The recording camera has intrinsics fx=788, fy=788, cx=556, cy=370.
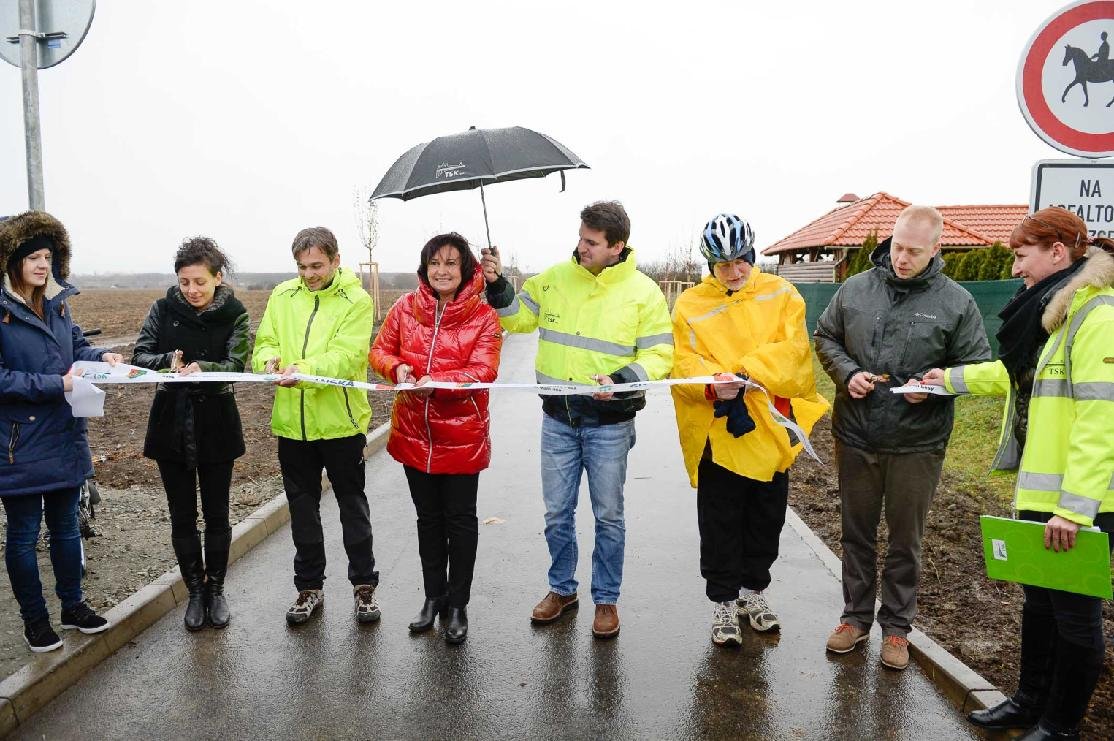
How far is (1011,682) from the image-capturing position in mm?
3848

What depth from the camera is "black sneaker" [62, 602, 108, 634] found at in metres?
4.09

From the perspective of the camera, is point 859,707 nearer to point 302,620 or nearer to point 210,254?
point 302,620

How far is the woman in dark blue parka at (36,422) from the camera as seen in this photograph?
375 cm

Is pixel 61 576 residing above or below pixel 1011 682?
above

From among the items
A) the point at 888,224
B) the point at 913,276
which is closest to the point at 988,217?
the point at 888,224

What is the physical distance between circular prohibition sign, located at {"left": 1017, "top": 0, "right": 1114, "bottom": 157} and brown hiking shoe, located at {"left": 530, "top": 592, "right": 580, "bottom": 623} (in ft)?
12.4

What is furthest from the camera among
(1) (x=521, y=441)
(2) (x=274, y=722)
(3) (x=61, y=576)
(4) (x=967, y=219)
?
(4) (x=967, y=219)

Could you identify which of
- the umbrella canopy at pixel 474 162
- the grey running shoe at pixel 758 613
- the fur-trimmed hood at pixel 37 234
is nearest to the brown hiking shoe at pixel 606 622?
the grey running shoe at pixel 758 613

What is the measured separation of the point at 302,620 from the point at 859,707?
2990 mm

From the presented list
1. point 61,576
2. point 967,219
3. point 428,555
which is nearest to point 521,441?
point 428,555

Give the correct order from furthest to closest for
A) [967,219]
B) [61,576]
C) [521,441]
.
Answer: [967,219]
[521,441]
[61,576]

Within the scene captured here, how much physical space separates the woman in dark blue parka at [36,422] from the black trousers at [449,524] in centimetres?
171

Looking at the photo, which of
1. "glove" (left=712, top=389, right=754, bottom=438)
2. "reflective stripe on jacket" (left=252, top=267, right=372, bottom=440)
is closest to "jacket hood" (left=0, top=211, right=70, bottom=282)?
"reflective stripe on jacket" (left=252, top=267, right=372, bottom=440)

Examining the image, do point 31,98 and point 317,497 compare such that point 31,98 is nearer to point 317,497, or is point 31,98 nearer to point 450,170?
point 450,170
